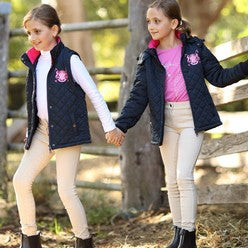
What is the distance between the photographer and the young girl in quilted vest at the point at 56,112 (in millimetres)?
4207

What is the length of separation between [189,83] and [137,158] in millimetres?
1586

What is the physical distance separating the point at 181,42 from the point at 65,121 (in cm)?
86

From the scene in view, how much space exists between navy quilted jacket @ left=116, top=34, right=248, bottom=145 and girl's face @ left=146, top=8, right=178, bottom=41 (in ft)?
0.32

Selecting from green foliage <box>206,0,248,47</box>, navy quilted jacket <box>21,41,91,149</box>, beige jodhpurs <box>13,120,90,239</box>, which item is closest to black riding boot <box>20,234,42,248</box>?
beige jodhpurs <box>13,120,90,239</box>

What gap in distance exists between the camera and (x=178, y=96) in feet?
13.9

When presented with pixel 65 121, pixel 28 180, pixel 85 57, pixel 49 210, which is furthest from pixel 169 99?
pixel 85 57

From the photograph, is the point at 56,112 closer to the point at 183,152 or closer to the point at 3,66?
the point at 183,152

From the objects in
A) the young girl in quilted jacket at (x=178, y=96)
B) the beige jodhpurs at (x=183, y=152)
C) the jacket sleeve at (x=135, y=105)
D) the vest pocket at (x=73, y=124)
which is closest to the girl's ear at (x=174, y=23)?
the young girl in quilted jacket at (x=178, y=96)

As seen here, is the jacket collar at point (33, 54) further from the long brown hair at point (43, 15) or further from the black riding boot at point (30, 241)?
the black riding boot at point (30, 241)

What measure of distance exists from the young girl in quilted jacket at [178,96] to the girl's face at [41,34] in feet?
1.86

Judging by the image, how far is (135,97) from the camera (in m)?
4.35

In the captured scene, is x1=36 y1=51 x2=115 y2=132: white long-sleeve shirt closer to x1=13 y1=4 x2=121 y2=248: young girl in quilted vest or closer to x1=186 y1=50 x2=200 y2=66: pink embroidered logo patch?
x1=13 y1=4 x2=121 y2=248: young girl in quilted vest

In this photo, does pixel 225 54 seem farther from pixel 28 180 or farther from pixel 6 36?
pixel 6 36

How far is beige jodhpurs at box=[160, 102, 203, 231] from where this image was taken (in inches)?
164
